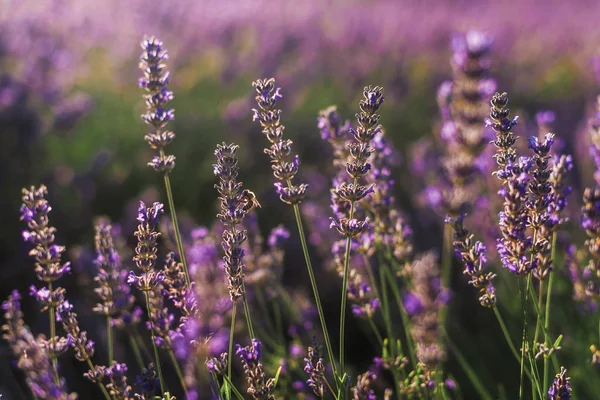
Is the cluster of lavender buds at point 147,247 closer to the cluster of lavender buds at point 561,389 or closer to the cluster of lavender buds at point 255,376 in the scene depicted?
the cluster of lavender buds at point 255,376

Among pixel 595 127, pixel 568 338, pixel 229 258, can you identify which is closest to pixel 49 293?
pixel 229 258

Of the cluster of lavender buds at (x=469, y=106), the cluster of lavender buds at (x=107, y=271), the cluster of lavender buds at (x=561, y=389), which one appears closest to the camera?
the cluster of lavender buds at (x=469, y=106)

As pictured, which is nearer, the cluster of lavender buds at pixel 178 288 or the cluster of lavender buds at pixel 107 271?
the cluster of lavender buds at pixel 178 288

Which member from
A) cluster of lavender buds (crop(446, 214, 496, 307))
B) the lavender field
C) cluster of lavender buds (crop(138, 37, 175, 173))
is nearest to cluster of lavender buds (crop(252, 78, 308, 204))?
the lavender field

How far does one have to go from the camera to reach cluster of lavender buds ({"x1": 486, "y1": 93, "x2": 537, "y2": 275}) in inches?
56.9

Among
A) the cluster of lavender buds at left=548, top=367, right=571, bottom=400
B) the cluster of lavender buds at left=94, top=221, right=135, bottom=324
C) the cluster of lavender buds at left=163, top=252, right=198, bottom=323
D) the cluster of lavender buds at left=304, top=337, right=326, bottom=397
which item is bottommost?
the cluster of lavender buds at left=548, top=367, right=571, bottom=400

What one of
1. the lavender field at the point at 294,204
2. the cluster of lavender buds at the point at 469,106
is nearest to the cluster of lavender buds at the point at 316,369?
the lavender field at the point at 294,204

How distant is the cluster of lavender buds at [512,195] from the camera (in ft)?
4.74

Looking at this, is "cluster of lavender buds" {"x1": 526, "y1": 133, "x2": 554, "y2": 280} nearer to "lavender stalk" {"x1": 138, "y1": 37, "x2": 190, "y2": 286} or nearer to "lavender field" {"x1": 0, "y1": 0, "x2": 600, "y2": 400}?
"lavender field" {"x1": 0, "y1": 0, "x2": 600, "y2": 400}

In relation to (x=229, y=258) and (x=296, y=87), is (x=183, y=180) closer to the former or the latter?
(x=296, y=87)

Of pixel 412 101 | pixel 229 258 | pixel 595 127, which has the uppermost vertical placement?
pixel 412 101

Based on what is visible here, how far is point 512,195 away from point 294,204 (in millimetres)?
435

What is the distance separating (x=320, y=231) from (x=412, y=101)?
3.18 meters

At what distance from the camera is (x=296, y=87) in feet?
18.4
